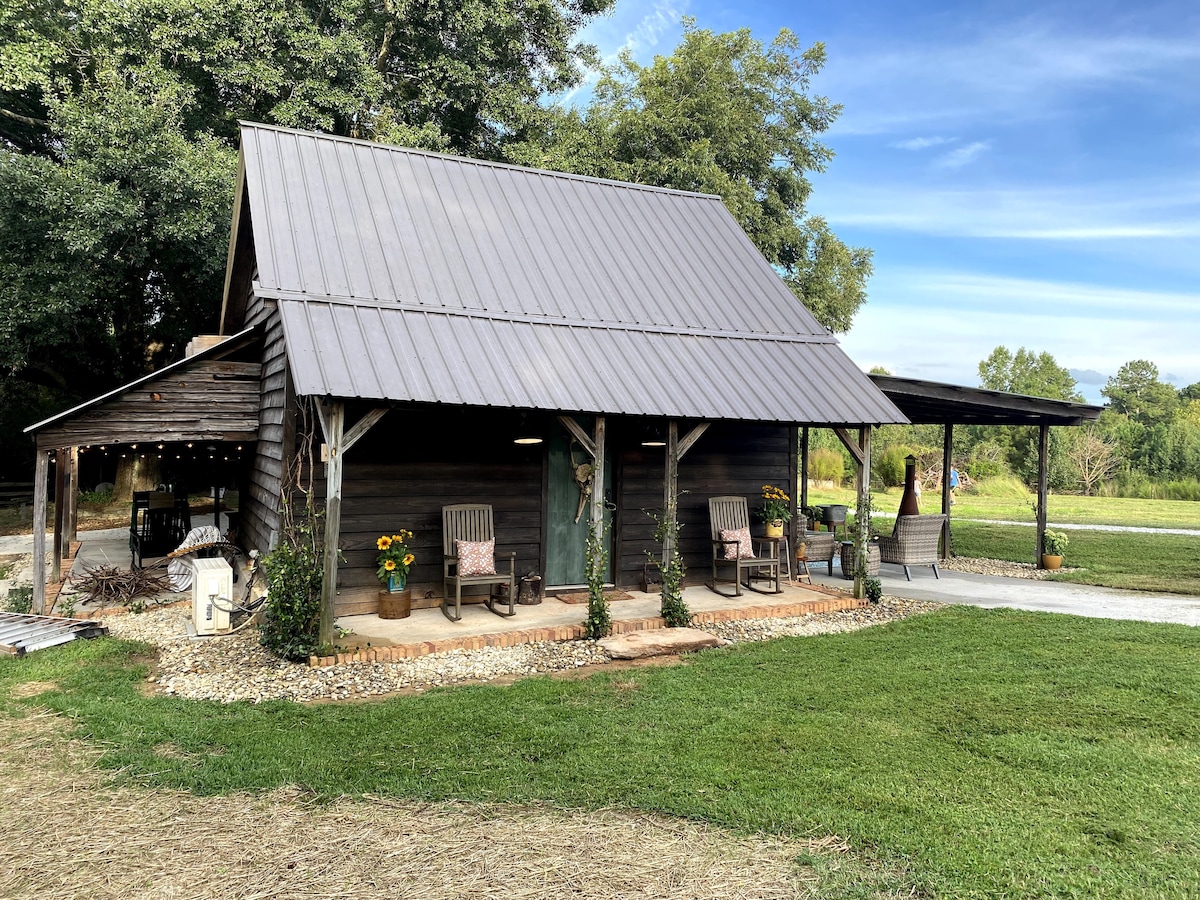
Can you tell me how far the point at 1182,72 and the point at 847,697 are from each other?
2492 cm

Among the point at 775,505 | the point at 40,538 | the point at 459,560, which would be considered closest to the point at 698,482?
the point at 775,505

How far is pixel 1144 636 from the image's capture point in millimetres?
8148

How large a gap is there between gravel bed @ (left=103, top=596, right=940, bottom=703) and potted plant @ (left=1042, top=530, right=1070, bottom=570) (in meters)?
6.56

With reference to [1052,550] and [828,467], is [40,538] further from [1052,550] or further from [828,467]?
[828,467]

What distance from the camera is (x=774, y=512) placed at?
9961mm

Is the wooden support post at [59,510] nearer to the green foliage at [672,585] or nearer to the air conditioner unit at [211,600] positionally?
the air conditioner unit at [211,600]

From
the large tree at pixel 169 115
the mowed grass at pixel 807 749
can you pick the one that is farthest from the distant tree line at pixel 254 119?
the mowed grass at pixel 807 749

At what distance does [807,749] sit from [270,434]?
6839mm

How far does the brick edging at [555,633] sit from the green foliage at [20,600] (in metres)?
4.32

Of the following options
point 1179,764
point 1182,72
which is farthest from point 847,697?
point 1182,72

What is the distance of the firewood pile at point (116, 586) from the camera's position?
30.0 ft

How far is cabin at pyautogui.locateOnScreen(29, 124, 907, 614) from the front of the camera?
25.1 ft

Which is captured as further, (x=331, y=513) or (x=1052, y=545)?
(x=1052, y=545)

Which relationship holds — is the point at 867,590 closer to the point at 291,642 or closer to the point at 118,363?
the point at 291,642
